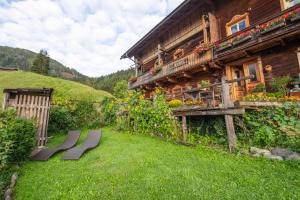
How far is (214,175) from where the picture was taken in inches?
139

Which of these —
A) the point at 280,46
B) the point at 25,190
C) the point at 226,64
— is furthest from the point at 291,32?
the point at 25,190

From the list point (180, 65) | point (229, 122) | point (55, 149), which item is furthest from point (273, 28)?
point (55, 149)

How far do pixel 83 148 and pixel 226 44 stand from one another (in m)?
9.12

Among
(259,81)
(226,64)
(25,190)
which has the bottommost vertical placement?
(25,190)

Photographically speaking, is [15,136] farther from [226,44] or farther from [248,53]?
[248,53]

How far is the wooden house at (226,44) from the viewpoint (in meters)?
7.31

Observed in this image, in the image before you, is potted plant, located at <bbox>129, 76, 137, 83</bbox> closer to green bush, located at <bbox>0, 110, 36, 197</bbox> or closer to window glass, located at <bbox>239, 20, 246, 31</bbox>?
window glass, located at <bbox>239, 20, 246, 31</bbox>

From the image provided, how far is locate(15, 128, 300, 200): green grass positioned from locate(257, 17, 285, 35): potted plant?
6.24 metres

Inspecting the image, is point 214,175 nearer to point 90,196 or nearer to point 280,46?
point 90,196

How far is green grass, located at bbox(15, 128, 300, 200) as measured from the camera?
288 cm

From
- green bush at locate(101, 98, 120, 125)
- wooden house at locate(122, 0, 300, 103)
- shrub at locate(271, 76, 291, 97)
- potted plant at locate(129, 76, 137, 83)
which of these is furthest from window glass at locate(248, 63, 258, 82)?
potted plant at locate(129, 76, 137, 83)

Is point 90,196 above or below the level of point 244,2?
below

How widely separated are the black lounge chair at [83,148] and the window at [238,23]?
10.2 meters

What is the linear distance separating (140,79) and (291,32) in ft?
39.3
